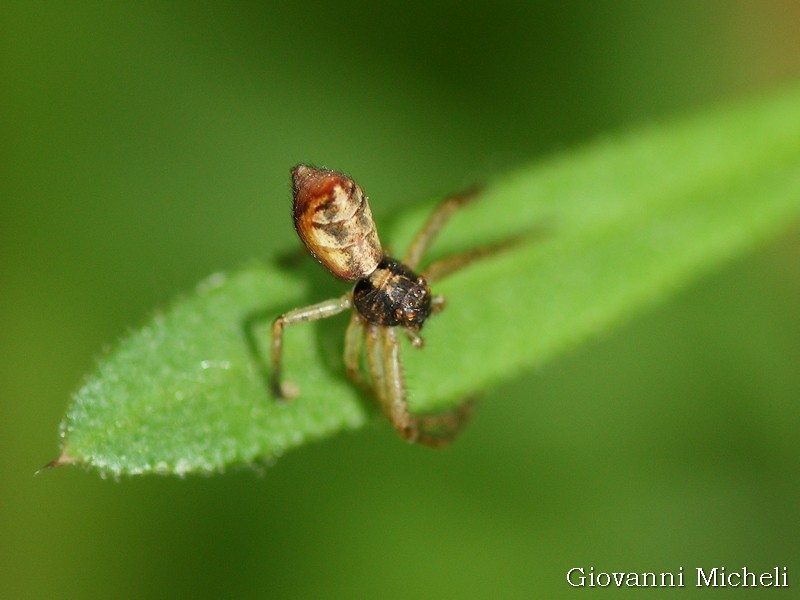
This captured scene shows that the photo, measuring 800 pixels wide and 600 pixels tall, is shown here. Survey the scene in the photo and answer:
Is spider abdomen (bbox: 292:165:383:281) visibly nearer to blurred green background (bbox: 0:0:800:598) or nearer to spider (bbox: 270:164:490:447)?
spider (bbox: 270:164:490:447)

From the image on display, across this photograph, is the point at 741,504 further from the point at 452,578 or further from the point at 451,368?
the point at 451,368

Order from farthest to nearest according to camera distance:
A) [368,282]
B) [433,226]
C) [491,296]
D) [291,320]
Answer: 1. [433,226]
2. [368,282]
3. [491,296]
4. [291,320]

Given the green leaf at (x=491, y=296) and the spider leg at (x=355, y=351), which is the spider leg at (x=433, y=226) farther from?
the spider leg at (x=355, y=351)

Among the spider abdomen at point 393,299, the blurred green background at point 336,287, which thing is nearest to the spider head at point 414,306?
the spider abdomen at point 393,299

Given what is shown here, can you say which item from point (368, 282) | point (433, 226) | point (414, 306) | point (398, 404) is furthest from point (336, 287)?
point (398, 404)

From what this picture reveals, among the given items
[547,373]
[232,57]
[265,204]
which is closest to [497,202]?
[547,373]

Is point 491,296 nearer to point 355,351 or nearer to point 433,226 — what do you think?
point 433,226

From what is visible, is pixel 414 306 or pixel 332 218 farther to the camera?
pixel 414 306
